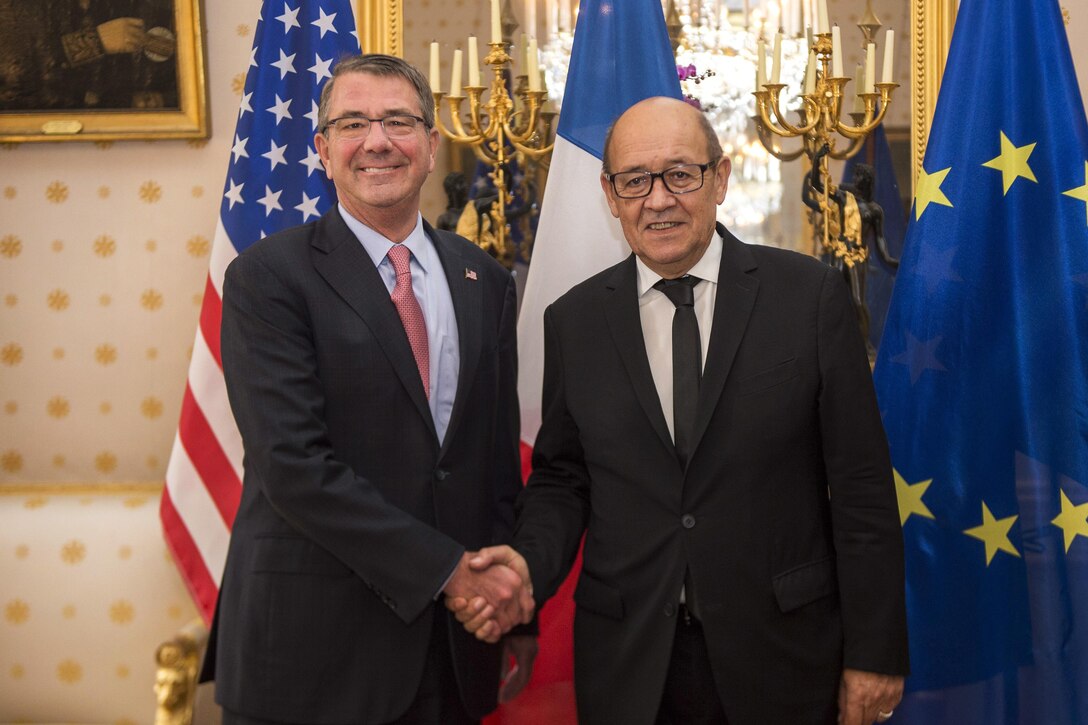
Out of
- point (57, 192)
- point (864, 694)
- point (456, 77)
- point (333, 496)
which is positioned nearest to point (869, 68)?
point (456, 77)

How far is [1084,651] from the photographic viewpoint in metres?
2.31

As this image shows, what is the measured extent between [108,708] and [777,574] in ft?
7.00

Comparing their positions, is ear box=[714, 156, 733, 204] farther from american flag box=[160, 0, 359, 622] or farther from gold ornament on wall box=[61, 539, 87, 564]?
gold ornament on wall box=[61, 539, 87, 564]

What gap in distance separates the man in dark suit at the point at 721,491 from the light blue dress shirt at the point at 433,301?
0.26m

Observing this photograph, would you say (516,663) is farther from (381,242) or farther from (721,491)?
(381,242)

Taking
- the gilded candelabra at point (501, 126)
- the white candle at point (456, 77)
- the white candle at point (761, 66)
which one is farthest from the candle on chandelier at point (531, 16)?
the white candle at point (761, 66)

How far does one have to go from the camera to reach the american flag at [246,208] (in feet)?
9.24

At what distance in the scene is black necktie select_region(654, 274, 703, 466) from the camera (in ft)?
6.09

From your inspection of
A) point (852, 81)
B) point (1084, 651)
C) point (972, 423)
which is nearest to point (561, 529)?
point (972, 423)

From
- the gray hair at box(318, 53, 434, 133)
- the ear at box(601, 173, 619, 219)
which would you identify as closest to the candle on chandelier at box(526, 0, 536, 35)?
the gray hair at box(318, 53, 434, 133)

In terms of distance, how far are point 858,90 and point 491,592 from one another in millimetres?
2015

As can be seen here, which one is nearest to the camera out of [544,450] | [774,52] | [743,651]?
[743,651]

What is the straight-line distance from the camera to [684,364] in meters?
1.89

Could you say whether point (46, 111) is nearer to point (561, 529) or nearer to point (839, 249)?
point (561, 529)
